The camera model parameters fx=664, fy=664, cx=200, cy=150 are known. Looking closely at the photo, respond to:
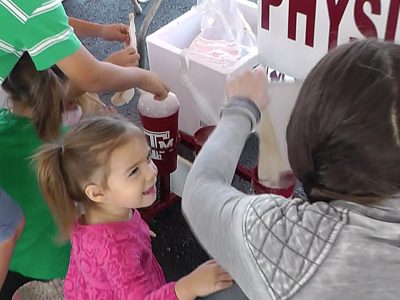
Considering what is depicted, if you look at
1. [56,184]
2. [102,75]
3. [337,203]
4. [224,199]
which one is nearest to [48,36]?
[102,75]

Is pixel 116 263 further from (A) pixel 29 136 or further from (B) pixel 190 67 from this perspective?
(B) pixel 190 67

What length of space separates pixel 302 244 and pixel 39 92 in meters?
0.67

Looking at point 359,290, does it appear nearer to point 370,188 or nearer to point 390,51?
point 370,188

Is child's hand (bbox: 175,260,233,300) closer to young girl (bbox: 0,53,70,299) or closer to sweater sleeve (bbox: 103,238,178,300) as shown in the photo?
sweater sleeve (bbox: 103,238,178,300)

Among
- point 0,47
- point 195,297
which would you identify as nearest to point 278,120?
point 195,297

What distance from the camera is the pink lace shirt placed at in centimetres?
106

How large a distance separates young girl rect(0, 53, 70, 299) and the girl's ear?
0.60ft

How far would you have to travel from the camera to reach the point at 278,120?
132 centimetres

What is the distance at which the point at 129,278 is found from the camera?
41.7 inches

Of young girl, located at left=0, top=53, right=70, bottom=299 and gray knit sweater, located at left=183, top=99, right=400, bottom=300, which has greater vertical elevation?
gray knit sweater, located at left=183, top=99, right=400, bottom=300

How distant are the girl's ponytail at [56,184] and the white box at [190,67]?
1.55 feet

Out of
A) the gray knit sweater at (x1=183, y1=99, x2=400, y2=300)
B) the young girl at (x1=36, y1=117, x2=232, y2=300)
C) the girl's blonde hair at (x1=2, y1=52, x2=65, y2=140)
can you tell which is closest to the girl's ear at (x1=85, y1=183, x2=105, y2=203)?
the young girl at (x1=36, y1=117, x2=232, y2=300)

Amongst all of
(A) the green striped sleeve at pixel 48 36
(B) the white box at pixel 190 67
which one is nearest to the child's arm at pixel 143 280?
(A) the green striped sleeve at pixel 48 36

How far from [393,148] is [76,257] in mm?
637
